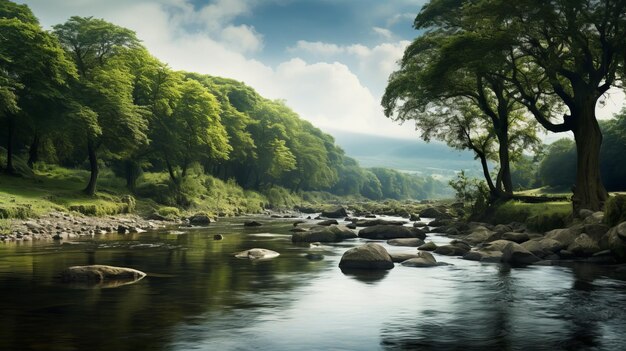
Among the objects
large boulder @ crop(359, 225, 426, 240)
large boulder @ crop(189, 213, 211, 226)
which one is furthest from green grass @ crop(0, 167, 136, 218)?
large boulder @ crop(359, 225, 426, 240)

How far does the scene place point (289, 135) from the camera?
389 feet

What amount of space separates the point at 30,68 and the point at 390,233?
2899cm

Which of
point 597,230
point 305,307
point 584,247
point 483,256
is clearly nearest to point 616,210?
point 597,230

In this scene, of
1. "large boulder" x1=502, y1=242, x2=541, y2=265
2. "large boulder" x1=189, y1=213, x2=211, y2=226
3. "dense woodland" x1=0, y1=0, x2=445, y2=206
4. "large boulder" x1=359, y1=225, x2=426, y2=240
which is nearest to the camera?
"large boulder" x1=502, y1=242, x2=541, y2=265

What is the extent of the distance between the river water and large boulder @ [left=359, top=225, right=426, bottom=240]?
12984 millimetres

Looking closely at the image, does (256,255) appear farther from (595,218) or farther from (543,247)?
(595,218)

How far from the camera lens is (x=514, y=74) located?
36781 millimetres

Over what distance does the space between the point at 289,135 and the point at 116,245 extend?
90.5 meters

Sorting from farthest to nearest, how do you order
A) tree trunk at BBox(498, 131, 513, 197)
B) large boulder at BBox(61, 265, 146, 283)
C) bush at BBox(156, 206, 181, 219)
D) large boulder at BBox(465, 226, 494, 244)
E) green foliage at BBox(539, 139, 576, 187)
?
green foliage at BBox(539, 139, 576, 187), bush at BBox(156, 206, 181, 219), tree trunk at BBox(498, 131, 513, 197), large boulder at BBox(465, 226, 494, 244), large boulder at BBox(61, 265, 146, 283)

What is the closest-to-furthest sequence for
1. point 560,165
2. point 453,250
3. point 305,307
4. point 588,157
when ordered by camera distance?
point 305,307
point 453,250
point 588,157
point 560,165

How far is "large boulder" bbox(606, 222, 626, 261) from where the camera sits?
22125 millimetres

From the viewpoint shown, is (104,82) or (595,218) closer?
(595,218)

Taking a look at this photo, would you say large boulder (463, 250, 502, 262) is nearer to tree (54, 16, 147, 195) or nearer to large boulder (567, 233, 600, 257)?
large boulder (567, 233, 600, 257)

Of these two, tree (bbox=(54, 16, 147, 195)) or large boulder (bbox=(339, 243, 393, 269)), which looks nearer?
large boulder (bbox=(339, 243, 393, 269))
